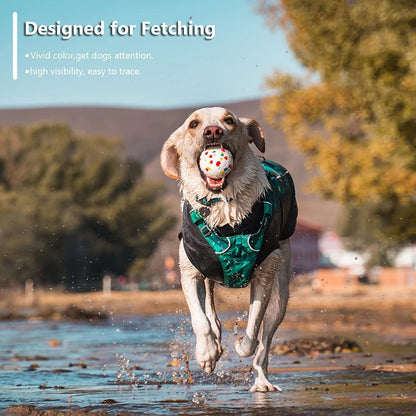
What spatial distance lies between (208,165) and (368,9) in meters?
18.1

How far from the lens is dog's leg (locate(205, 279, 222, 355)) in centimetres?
845

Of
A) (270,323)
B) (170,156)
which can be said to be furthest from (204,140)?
(270,323)

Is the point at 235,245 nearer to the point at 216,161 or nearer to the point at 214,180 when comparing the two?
the point at 214,180

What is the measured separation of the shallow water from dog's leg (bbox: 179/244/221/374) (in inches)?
13.1

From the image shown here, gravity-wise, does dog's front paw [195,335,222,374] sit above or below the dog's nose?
below

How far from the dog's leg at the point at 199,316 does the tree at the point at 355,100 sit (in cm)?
1421

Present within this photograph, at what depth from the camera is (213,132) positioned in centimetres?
789

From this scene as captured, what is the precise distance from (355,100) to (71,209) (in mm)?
52328

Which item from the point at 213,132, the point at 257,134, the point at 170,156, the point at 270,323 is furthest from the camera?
the point at 270,323

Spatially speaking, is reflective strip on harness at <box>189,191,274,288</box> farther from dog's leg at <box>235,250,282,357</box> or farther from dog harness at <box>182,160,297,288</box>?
dog's leg at <box>235,250,282,357</box>

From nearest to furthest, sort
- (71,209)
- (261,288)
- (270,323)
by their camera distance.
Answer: (261,288) < (270,323) < (71,209)

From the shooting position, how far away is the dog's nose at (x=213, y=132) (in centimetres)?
788

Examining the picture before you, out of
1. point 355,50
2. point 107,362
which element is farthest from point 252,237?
point 355,50

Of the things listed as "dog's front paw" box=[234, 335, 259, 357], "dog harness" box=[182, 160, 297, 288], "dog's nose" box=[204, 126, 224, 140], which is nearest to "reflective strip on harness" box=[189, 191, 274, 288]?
"dog harness" box=[182, 160, 297, 288]
